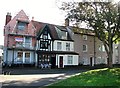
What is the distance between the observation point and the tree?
32.4m

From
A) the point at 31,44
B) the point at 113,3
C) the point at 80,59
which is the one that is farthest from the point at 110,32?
the point at 80,59

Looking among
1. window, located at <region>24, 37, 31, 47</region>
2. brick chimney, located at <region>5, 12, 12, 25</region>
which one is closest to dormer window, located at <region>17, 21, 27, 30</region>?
window, located at <region>24, 37, 31, 47</region>

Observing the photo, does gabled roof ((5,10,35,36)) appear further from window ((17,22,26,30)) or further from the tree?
the tree

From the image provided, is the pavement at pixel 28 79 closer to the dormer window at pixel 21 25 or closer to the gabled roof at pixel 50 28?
the dormer window at pixel 21 25

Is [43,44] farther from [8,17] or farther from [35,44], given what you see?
[8,17]

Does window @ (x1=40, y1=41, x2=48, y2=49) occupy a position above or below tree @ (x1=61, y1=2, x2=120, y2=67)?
below

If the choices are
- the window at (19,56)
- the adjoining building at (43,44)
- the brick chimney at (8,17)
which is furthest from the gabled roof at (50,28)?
the window at (19,56)

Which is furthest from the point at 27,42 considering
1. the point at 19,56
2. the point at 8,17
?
the point at 8,17

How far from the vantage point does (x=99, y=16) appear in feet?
108

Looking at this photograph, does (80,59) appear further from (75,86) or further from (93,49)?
(75,86)

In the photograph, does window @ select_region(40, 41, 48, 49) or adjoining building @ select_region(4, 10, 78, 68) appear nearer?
adjoining building @ select_region(4, 10, 78, 68)

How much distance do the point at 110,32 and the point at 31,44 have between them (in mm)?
19002

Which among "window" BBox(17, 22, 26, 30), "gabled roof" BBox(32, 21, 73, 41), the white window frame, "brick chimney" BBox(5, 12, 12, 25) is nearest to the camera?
"window" BBox(17, 22, 26, 30)

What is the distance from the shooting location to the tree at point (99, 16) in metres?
32.4
